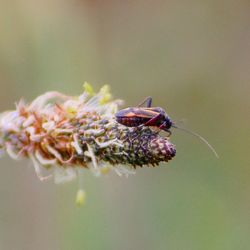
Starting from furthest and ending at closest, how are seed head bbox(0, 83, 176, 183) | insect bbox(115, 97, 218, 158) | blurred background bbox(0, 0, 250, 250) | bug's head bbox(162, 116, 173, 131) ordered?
blurred background bbox(0, 0, 250, 250), bug's head bbox(162, 116, 173, 131), insect bbox(115, 97, 218, 158), seed head bbox(0, 83, 176, 183)

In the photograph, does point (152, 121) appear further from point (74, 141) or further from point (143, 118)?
point (74, 141)

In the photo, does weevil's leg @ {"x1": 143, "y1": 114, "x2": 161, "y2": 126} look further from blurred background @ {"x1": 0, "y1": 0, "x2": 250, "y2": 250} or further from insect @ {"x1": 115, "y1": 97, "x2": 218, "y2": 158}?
blurred background @ {"x1": 0, "y1": 0, "x2": 250, "y2": 250}

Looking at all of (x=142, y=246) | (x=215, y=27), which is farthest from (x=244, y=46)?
(x=142, y=246)

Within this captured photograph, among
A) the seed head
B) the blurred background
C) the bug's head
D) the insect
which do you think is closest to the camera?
the seed head

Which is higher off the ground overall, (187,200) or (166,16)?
(166,16)

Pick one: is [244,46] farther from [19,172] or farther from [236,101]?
[19,172]

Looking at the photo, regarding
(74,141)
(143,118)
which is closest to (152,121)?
(143,118)

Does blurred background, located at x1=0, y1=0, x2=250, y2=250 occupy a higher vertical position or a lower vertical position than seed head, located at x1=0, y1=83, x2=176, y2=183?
higher

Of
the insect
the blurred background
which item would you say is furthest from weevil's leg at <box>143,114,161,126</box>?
the blurred background

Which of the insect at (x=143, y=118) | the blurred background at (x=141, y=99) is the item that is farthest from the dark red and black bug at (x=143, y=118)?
the blurred background at (x=141, y=99)
